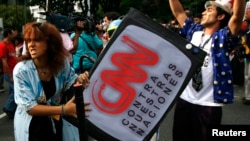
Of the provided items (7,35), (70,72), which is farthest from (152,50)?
(7,35)

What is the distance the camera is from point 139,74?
240cm

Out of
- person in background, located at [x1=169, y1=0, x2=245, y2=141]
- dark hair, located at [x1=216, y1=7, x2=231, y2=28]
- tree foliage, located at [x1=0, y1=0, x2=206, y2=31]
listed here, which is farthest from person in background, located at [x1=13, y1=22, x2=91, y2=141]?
tree foliage, located at [x1=0, y1=0, x2=206, y2=31]

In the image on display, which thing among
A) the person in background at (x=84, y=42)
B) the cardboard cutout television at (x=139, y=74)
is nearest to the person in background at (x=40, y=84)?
the cardboard cutout television at (x=139, y=74)

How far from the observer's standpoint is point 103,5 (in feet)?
129

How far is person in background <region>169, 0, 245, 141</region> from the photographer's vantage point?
3.13 m

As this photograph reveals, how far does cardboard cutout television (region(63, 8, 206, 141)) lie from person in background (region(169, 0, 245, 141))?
0.75 m

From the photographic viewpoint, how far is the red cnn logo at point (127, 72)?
2.39 meters

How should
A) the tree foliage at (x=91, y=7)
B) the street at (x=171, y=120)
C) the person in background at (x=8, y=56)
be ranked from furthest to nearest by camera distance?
the tree foliage at (x=91, y=7)
the person in background at (x=8, y=56)
the street at (x=171, y=120)

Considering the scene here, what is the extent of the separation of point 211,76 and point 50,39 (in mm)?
1167

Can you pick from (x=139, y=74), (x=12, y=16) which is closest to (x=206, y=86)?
(x=139, y=74)

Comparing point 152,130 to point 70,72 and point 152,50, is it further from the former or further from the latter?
point 70,72

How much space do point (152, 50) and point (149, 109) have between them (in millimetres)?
315

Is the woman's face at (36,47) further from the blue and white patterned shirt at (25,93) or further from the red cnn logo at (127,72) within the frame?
the red cnn logo at (127,72)

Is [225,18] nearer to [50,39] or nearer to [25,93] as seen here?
[50,39]
